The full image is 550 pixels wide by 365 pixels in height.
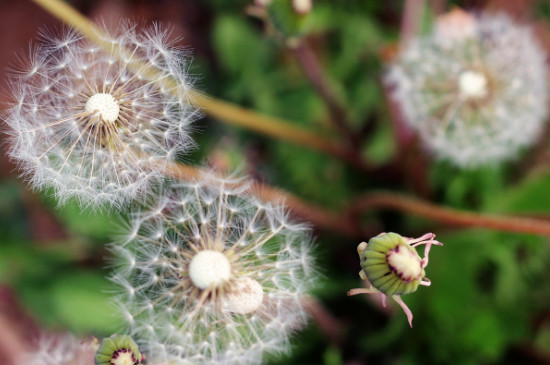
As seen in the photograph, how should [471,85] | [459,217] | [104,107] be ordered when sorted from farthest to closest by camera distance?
[471,85]
[459,217]
[104,107]

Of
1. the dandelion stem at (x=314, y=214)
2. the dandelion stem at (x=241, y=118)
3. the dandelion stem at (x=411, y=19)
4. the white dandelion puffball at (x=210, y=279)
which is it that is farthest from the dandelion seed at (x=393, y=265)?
the dandelion stem at (x=411, y=19)

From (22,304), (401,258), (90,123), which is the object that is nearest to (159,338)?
(90,123)

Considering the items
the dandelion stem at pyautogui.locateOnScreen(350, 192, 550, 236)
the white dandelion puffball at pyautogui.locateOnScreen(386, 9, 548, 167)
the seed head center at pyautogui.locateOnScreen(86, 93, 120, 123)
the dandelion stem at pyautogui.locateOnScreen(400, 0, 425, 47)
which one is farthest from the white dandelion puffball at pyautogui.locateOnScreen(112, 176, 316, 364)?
the dandelion stem at pyautogui.locateOnScreen(400, 0, 425, 47)

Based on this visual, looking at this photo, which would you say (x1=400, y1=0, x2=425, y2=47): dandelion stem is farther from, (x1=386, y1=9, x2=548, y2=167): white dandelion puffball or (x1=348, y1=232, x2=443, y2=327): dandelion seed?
(x1=348, y1=232, x2=443, y2=327): dandelion seed

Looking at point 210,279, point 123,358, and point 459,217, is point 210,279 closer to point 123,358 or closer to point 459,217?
point 123,358

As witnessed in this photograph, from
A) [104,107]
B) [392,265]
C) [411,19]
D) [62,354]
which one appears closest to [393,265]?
[392,265]

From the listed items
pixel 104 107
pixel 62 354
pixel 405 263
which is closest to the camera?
pixel 405 263

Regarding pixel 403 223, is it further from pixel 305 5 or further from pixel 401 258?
pixel 401 258
